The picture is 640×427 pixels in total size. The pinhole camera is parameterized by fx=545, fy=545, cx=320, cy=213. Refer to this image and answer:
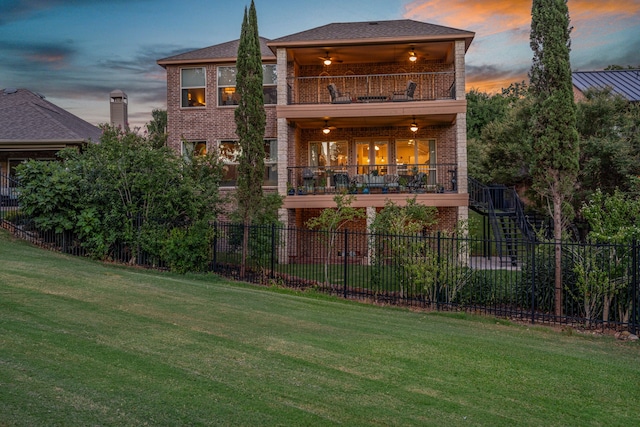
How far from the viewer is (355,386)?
6316mm

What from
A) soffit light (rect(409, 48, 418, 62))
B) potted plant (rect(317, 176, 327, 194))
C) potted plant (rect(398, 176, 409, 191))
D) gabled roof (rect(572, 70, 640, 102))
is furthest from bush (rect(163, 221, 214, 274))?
gabled roof (rect(572, 70, 640, 102))

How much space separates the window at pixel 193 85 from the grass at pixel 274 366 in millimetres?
13941

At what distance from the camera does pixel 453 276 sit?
13352 millimetres

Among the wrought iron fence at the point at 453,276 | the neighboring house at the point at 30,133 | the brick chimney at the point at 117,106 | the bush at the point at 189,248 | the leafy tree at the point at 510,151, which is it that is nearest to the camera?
the wrought iron fence at the point at 453,276

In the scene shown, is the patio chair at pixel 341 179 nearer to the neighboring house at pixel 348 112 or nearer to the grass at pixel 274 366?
the neighboring house at pixel 348 112

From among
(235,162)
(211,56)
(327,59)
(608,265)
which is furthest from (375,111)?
(608,265)

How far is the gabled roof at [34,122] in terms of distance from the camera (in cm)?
2531

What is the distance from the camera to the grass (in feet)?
17.7

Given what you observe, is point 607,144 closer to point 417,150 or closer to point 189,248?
point 417,150

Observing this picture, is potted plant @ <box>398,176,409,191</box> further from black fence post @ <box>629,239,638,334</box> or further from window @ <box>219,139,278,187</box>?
black fence post @ <box>629,239,638,334</box>

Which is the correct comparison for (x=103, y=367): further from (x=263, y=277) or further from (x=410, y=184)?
(x=410, y=184)

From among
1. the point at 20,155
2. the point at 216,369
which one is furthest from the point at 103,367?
the point at 20,155

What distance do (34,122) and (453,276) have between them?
2283 cm

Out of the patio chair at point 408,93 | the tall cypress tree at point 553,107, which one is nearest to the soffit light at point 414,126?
the patio chair at point 408,93
